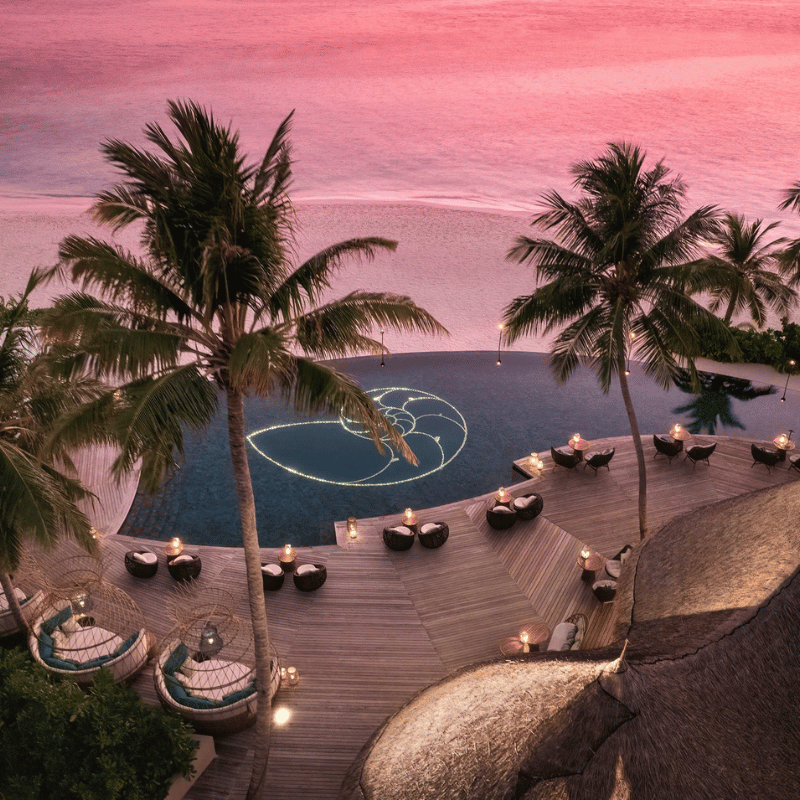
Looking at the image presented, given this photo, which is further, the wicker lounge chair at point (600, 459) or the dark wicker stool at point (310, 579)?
the wicker lounge chair at point (600, 459)

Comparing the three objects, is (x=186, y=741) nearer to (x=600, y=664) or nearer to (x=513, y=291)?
(x=600, y=664)

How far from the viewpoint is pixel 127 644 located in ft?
38.6

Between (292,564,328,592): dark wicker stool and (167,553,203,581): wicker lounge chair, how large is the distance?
2116 mm

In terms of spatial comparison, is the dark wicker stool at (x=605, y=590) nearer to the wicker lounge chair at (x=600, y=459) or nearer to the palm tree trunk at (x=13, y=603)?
the wicker lounge chair at (x=600, y=459)

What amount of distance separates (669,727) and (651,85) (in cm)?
5426

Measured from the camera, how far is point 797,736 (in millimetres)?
4973

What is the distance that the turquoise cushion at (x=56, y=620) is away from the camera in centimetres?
1188

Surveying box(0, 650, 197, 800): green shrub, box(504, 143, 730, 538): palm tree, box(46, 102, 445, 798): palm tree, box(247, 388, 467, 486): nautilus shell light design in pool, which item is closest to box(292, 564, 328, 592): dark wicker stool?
box(0, 650, 197, 800): green shrub

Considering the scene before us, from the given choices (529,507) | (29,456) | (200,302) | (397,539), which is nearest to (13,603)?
(29,456)

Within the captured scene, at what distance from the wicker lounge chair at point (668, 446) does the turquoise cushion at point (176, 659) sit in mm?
12628

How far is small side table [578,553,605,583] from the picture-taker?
1391 cm

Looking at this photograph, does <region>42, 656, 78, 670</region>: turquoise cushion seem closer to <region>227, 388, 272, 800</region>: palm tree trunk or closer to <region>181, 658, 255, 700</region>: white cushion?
<region>181, 658, 255, 700</region>: white cushion

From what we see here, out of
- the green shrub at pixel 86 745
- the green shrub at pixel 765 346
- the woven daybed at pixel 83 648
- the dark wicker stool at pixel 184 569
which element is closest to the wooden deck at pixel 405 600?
the dark wicker stool at pixel 184 569

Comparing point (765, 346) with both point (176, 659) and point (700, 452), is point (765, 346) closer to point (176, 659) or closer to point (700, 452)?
point (700, 452)
